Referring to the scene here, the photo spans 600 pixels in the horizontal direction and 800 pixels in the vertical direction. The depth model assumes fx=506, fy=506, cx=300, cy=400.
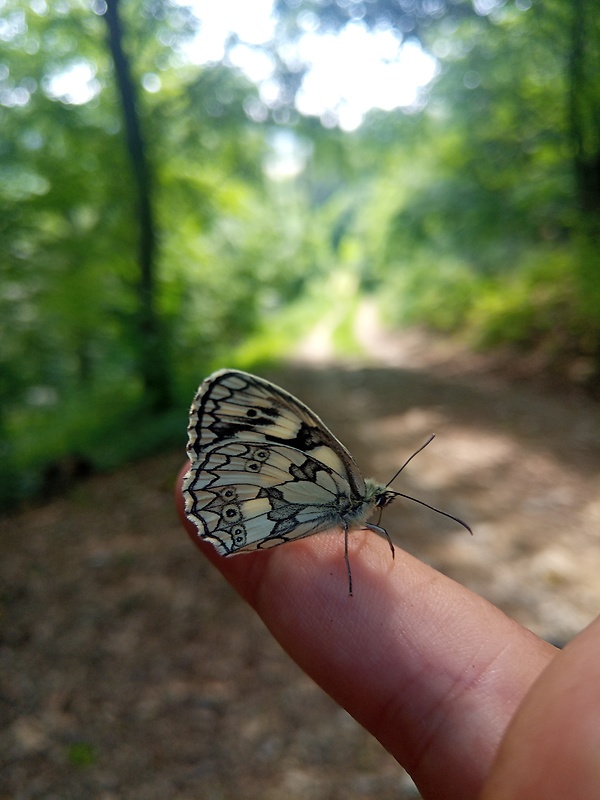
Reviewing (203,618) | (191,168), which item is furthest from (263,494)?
(191,168)

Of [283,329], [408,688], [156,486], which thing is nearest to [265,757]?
[408,688]

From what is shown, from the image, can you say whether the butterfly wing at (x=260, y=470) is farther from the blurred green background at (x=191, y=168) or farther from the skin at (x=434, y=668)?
the blurred green background at (x=191, y=168)

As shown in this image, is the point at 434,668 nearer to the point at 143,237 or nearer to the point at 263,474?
the point at 263,474

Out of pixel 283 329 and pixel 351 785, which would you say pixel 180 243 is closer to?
pixel 283 329

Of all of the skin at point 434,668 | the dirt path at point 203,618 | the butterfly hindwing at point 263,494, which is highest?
the butterfly hindwing at point 263,494

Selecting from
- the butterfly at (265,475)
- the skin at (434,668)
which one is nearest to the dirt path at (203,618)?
the skin at (434,668)

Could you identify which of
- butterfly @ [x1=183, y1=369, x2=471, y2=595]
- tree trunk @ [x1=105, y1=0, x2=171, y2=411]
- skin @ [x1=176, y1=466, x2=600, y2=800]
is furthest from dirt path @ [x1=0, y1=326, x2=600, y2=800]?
tree trunk @ [x1=105, y1=0, x2=171, y2=411]
